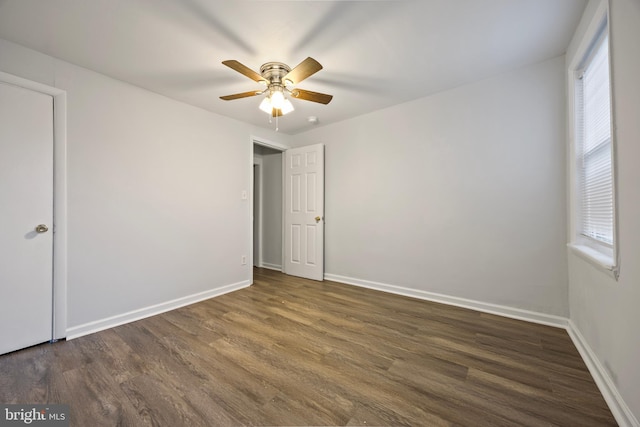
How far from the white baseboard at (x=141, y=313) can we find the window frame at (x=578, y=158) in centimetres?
356

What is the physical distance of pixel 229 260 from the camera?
3.36 meters

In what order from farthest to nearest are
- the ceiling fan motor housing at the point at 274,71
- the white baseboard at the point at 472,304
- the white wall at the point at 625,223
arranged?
the white baseboard at the point at 472,304 → the ceiling fan motor housing at the point at 274,71 → the white wall at the point at 625,223

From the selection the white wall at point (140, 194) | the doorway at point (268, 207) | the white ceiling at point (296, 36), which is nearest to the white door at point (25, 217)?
the white wall at point (140, 194)

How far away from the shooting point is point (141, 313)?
8.20 feet

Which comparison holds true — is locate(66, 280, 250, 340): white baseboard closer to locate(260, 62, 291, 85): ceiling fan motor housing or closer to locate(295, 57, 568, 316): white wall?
locate(295, 57, 568, 316): white wall

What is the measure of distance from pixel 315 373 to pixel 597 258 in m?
1.95

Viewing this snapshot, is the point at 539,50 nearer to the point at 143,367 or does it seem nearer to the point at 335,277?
the point at 335,277

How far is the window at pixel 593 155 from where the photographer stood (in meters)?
1.55

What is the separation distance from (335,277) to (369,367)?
2.07m

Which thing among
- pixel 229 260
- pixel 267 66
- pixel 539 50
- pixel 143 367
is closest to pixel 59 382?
pixel 143 367

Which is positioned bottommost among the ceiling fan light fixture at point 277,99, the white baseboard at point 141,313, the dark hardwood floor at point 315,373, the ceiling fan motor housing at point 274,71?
the dark hardwood floor at point 315,373

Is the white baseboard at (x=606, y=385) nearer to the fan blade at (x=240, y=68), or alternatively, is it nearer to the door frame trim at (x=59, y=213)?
the fan blade at (x=240, y=68)

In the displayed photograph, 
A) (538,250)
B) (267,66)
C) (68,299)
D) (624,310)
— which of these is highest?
(267,66)

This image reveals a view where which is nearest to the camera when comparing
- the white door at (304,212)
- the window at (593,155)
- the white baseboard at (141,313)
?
the window at (593,155)
